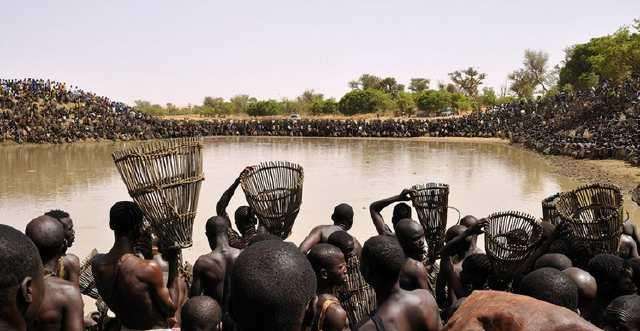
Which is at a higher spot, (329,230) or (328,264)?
(328,264)

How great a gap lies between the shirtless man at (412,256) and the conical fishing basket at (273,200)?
1316 mm

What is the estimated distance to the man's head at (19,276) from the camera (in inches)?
73.3

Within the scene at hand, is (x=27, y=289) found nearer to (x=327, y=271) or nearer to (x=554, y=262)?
(x=327, y=271)

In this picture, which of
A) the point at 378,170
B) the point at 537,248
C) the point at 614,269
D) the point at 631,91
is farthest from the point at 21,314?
the point at 631,91

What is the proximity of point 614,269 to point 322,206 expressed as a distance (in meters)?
9.74

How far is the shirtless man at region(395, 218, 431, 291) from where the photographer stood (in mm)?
3984

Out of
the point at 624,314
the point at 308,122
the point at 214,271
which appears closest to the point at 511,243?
the point at 624,314

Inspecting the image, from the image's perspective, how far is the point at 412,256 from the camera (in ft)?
13.6

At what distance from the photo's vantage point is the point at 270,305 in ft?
5.59

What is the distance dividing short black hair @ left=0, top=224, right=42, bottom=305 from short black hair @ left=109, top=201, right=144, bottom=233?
1682 mm

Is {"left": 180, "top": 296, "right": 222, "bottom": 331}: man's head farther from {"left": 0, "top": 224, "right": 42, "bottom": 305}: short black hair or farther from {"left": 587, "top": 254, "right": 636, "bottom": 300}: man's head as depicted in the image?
{"left": 587, "top": 254, "right": 636, "bottom": 300}: man's head

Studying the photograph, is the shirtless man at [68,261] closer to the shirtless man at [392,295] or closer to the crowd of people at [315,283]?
the crowd of people at [315,283]

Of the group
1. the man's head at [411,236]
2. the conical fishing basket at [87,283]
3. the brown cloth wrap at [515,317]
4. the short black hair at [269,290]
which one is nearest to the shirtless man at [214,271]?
the man's head at [411,236]

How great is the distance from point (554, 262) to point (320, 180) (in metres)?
13.9
